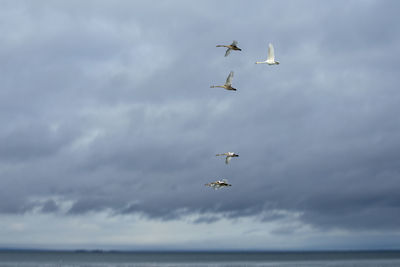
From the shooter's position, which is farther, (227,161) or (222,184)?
(227,161)

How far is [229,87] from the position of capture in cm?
6838

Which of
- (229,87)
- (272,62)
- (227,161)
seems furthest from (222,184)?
(272,62)

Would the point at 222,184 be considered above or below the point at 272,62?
below

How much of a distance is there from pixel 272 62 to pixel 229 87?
6659 millimetres

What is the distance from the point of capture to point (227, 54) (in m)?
66.1

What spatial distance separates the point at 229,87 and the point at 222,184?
13675 mm

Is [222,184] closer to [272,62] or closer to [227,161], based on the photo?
[227,161]

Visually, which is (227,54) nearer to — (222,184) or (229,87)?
(229,87)

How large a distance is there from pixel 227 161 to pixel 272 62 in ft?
Answer: 47.5

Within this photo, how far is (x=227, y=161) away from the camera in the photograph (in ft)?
221

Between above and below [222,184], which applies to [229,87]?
above

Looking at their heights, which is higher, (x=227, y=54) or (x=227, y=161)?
(x=227, y=54)

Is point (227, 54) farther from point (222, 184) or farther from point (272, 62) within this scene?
point (222, 184)

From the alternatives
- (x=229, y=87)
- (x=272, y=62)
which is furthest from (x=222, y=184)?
(x=272, y=62)
